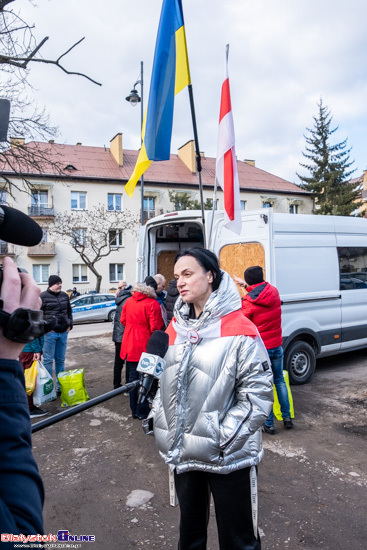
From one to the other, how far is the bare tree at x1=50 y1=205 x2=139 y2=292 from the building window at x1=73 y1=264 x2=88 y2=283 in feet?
4.32

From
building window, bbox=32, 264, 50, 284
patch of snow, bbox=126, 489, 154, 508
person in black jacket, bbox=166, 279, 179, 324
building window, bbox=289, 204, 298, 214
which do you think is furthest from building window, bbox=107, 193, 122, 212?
patch of snow, bbox=126, 489, 154, 508

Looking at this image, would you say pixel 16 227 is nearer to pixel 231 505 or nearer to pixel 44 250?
pixel 231 505

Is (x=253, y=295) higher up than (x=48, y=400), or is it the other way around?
(x=253, y=295)

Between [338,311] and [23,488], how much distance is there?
714 cm

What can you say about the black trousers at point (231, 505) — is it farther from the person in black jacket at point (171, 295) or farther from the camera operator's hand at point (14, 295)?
the person in black jacket at point (171, 295)

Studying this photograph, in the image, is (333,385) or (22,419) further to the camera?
(333,385)

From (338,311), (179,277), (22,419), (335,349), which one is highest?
(179,277)

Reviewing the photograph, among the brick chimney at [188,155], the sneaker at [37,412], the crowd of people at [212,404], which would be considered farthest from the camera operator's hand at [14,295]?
the brick chimney at [188,155]

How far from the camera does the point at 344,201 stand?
124 feet

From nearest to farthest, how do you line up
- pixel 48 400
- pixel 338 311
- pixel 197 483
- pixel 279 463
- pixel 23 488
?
pixel 23 488 < pixel 197 483 < pixel 279 463 < pixel 48 400 < pixel 338 311

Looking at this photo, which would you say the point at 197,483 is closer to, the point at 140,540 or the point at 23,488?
the point at 140,540

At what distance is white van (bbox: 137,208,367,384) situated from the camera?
635cm

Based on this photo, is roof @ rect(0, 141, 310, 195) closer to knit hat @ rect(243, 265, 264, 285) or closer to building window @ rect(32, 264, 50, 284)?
building window @ rect(32, 264, 50, 284)

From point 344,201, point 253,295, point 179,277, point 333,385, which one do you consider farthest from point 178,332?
point 344,201
